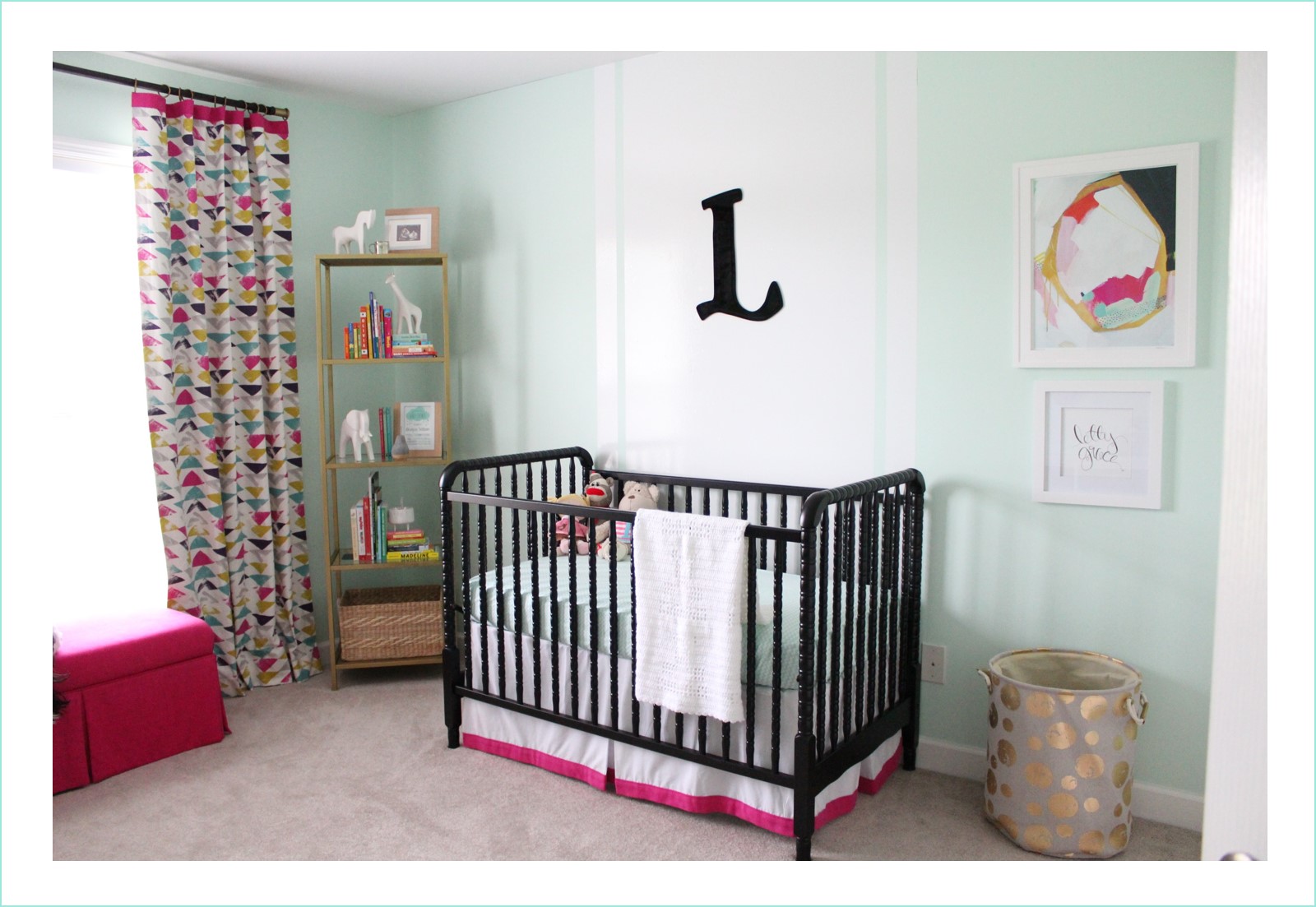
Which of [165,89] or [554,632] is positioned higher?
[165,89]

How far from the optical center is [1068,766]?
2088 millimetres

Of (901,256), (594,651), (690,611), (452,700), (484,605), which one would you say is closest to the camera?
(690,611)

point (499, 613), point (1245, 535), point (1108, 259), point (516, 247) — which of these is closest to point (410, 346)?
point (516, 247)

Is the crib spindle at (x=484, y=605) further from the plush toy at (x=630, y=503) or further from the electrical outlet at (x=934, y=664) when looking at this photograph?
the electrical outlet at (x=934, y=664)

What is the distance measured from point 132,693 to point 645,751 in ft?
5.00

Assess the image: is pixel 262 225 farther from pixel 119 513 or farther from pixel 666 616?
pixel 666 616

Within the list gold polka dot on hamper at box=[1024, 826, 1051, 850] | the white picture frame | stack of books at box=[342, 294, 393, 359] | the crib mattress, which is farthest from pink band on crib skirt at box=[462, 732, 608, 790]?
the white picture frame

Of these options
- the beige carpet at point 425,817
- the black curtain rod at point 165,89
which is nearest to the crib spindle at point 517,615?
the beige carpet at point 425,817

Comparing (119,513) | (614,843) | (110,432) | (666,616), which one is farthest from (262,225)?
→ (614,843)

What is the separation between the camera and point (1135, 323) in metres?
2.24

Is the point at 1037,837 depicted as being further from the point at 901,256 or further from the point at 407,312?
the point at 407,312

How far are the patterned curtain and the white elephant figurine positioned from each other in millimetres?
195

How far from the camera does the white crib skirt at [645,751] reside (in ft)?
7.22

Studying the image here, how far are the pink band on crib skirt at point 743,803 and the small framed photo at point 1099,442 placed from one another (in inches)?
35.3
